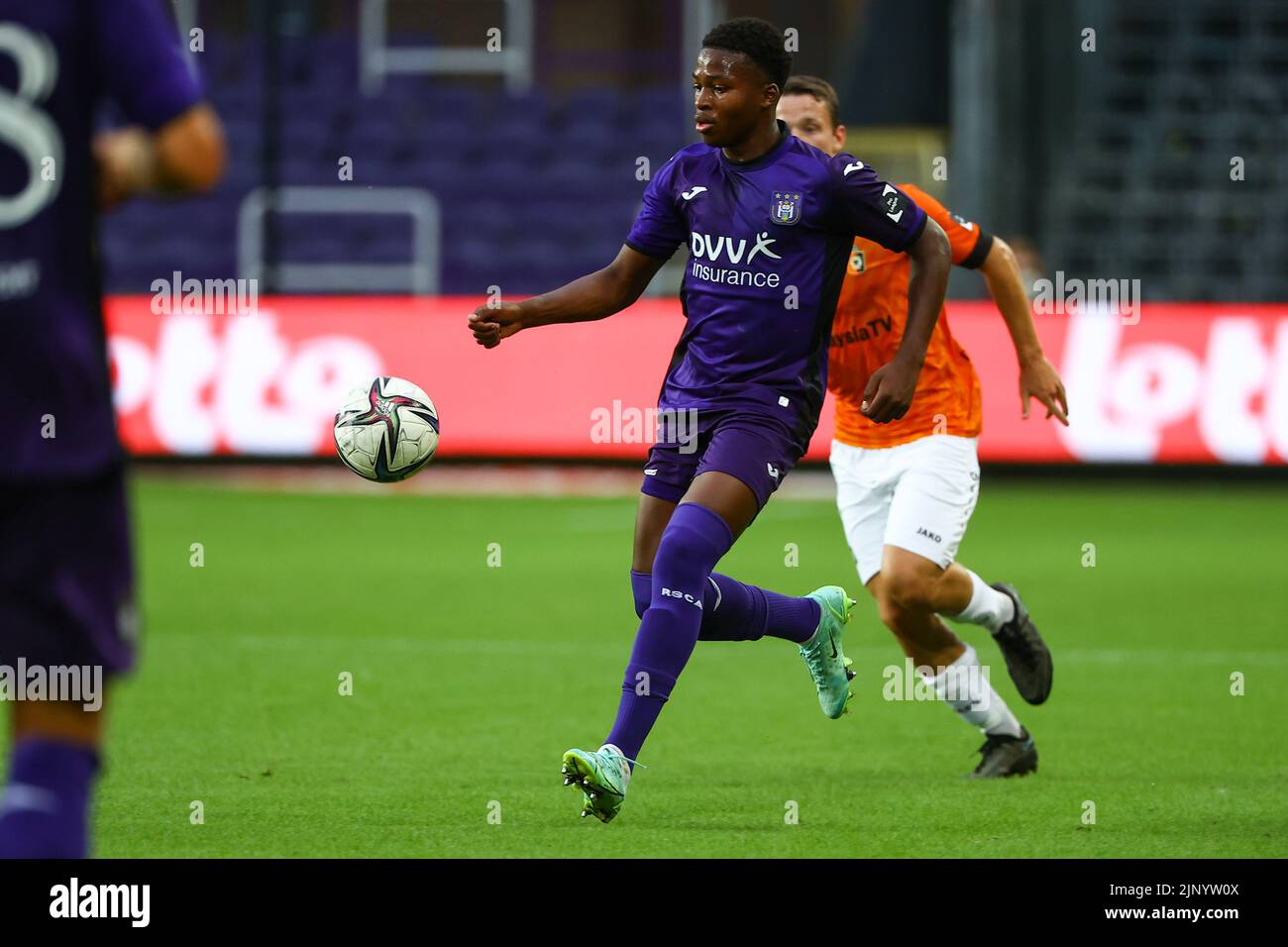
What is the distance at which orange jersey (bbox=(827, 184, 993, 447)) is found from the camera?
7.01 m

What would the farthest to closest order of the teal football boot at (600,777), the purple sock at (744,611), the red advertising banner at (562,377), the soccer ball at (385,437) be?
the red advertising banner at (562,377) < the purple sock at (744,611) < the soccer ball at (385,437) < the teal football boot at (600,777)

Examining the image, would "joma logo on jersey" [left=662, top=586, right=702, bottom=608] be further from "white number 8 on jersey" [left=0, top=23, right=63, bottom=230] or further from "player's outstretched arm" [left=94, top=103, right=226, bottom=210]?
"white number 8 on jersey" [left=0, top=23, right=63, bottom=230]

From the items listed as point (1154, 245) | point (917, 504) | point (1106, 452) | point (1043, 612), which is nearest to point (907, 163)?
point (1154, 245)

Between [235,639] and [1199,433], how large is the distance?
9.86 meters

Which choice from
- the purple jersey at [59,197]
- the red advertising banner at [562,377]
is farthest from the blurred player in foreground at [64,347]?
the red advertising banner at [562,377]

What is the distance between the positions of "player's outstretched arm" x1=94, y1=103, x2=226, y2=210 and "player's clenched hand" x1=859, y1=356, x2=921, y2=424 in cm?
287

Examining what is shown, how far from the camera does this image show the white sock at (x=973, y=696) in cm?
693

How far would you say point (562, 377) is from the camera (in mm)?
17719

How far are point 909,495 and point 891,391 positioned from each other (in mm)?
1117

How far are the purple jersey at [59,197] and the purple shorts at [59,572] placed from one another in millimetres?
48

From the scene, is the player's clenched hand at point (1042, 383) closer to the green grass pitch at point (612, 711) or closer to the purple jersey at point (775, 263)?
the purple jersey at point (775, 263)

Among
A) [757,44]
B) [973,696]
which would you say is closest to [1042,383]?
[973,696]

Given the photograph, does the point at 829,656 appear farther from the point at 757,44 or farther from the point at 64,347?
the point at 64,347

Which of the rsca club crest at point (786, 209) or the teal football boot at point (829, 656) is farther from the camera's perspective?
the teal football boot at point (829, 656)
